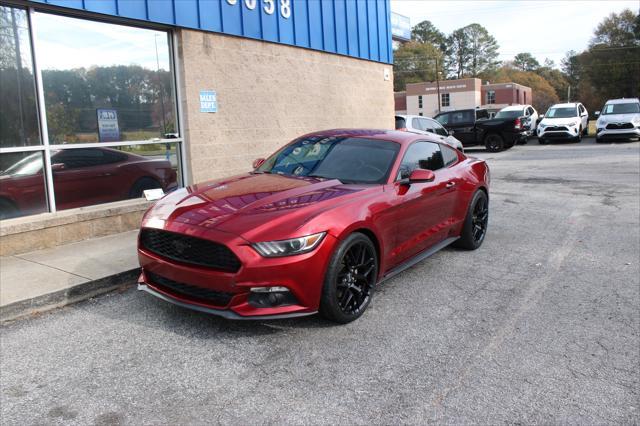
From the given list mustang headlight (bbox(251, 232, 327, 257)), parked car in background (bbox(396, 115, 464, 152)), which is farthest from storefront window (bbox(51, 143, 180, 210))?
parked car in background (bbox(396, 115, 464, 152))

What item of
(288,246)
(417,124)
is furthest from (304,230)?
(417,124)

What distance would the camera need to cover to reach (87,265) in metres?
5.60

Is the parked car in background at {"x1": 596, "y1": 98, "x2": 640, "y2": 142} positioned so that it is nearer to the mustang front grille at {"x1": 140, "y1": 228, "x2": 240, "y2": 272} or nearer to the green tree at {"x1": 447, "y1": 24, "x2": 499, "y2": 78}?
the mustang front grille at {"x1": 140, "y1": 228, "x2": 240, "y2": 272}

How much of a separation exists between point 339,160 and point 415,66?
110492 mm

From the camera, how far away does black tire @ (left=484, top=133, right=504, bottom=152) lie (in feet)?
72.4

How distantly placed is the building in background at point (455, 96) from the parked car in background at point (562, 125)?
53970 millimetres

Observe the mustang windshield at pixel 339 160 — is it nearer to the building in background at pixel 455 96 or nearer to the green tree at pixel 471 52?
the building in background at pixel 455 96

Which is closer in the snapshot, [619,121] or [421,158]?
[421,158]

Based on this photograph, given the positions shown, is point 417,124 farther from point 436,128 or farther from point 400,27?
point 400,27

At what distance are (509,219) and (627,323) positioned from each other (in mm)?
4180

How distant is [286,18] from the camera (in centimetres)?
986

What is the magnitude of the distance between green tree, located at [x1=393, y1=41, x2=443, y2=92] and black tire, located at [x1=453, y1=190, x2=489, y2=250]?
105574 millimetres

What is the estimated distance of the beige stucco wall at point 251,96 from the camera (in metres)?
8.25

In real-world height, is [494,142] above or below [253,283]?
above
